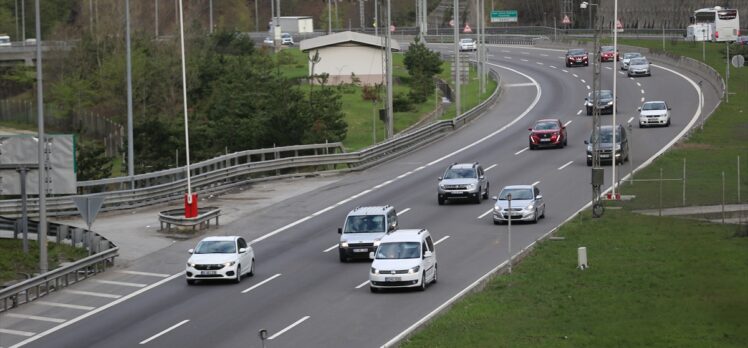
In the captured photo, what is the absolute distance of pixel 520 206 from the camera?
4725cm

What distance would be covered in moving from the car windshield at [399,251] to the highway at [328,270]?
1056 millimetres

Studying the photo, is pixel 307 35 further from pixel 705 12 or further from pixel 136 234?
pixel 136 234

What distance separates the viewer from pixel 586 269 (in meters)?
37.9

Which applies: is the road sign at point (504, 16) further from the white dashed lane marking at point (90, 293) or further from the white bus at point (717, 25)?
the white dashed lane marking at point (90, 293)

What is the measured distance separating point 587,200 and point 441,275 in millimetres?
14930

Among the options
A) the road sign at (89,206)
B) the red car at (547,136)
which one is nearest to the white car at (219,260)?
the road sign at (89,206)

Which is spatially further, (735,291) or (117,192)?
(117,192)

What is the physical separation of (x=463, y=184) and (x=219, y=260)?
614 inches

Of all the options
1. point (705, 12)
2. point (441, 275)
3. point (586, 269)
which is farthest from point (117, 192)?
point (705, 12)

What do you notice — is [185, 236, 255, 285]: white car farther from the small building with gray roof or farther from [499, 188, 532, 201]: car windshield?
the small building with gray roof

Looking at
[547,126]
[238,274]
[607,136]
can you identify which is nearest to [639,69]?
[547,126]

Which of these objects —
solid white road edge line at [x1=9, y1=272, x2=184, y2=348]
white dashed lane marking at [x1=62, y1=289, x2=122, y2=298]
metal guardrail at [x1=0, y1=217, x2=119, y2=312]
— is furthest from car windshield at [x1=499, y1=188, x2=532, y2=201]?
white dashed lane marking at [x1=62, y1=289, x2=122, y2=298]

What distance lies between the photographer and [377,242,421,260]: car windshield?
3672 centimetres

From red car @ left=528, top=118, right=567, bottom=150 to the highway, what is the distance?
810 mm
